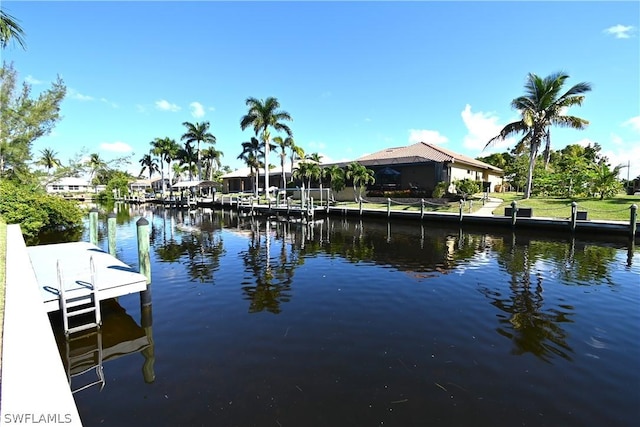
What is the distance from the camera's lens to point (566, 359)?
5.51 meters

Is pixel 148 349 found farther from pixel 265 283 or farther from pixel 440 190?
pixel 440 190

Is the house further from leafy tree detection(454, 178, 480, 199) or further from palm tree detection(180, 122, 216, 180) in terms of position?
leafy tree detection(454, 178, 480, 199)

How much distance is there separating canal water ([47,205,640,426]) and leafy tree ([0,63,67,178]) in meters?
13.6

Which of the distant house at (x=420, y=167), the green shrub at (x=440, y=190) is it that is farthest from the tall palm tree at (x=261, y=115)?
the green shrub at (x=440, y=190)

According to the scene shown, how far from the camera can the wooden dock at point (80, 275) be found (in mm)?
6555

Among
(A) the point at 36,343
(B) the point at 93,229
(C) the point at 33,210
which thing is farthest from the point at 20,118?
(A) the point at 36,343

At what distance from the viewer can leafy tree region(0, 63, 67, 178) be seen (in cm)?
1838

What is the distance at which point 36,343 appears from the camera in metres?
3.81

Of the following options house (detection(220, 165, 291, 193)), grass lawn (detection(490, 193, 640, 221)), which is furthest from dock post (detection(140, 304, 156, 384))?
house (detection(220, 165, 291, 193))

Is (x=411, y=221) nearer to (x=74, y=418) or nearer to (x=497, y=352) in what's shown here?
(x=497, y=352)

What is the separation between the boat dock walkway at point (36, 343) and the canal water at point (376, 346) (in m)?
0.98

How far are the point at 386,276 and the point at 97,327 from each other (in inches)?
310

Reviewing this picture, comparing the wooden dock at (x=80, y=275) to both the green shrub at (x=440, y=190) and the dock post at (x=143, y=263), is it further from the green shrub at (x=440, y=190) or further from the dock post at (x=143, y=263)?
the green shrub at (x=440, y=190)

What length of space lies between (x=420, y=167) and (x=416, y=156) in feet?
4.12
